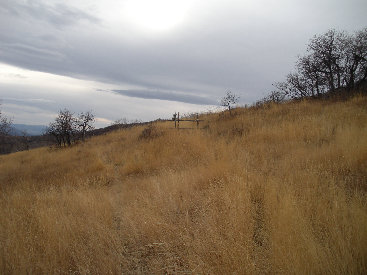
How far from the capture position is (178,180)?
4.82 m

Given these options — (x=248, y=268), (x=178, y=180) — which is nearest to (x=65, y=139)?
(x=178, y=180)

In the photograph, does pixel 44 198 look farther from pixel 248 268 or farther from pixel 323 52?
pixel 323 52

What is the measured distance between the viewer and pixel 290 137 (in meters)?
6.91

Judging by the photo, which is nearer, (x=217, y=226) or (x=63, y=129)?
(x=217, y=226)

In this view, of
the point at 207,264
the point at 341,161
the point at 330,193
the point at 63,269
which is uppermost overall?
the point at 341,161

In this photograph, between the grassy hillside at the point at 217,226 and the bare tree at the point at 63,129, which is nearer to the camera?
the grassy hillside at the point at 217,226

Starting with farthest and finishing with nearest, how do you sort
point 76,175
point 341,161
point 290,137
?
point 76,175 → point 290,137 → point 341,161

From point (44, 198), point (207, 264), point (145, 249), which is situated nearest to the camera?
point (207, 264)

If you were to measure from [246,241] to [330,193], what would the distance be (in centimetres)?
162

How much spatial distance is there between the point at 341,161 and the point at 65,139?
2439 centimetres

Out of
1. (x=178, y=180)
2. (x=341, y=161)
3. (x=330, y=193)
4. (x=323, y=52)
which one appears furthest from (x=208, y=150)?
(x=323, y=52)

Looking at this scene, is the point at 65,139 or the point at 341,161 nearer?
the point at 341,161

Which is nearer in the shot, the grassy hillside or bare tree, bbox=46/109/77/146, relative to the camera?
the grassy hillside

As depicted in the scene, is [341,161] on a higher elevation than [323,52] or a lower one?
lower
